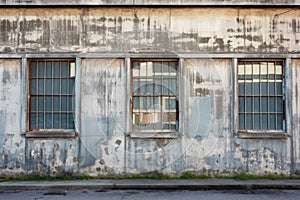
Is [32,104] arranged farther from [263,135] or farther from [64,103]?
[263,135]

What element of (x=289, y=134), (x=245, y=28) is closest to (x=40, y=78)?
(x=245, y=28)

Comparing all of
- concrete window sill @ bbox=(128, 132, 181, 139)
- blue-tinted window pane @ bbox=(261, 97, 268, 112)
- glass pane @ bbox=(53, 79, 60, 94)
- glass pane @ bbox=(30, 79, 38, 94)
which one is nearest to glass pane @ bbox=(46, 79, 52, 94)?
glass pane @ bbox=(53, 79, 60, 94)

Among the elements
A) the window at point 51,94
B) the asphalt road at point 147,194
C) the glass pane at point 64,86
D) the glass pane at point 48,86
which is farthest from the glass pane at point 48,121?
the asphalt road at point 147,194

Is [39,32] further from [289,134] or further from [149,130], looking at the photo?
[289,134]

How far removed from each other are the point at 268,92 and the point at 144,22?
Answer: 4.45m

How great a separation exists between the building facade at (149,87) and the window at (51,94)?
0.03 meters

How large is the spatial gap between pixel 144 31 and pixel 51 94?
351cm

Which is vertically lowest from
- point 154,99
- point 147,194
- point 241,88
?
point 147,194

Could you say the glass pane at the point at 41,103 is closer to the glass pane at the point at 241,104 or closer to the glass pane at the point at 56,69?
the glass pane at the point at 56,69

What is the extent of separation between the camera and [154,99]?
1242cm

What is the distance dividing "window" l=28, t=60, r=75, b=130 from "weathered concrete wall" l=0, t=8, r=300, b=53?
0.55m

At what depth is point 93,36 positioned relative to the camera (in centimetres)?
1234

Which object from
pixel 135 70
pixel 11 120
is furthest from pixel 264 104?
pixel 11 120

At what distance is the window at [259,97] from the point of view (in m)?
12.4
